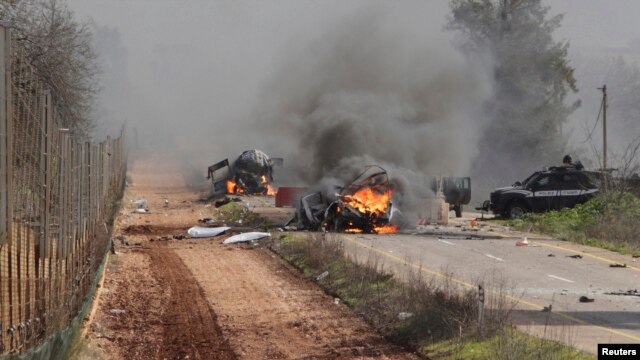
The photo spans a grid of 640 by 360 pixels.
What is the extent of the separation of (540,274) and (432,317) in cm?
→ 768

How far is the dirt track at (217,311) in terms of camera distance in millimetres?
12789

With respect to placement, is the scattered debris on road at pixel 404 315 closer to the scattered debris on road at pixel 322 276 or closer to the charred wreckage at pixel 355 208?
the scattered debris on road at pixel 322 276

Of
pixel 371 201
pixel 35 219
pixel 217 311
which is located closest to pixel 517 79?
pixel 371 201

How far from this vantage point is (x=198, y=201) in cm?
4731

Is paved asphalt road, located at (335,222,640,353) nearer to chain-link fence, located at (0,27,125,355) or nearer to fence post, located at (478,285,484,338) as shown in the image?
fence post, located at (478,285,484,338)

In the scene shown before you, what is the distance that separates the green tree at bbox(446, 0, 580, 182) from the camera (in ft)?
206

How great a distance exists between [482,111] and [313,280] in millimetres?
41675

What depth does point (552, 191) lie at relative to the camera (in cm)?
3759

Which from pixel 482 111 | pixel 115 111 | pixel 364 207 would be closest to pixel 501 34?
pixel 482 111

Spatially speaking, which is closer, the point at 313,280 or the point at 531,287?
the point at 531,287

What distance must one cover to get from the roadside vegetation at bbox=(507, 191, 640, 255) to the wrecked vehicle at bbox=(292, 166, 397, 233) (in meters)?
5.83

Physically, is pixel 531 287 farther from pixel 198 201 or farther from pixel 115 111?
pixel 115 111

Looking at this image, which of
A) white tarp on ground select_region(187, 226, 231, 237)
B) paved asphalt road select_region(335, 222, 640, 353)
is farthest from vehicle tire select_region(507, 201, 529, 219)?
white tarp on ground select_region(187, 226, 231, 237)

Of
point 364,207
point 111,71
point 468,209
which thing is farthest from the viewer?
point 111,71
